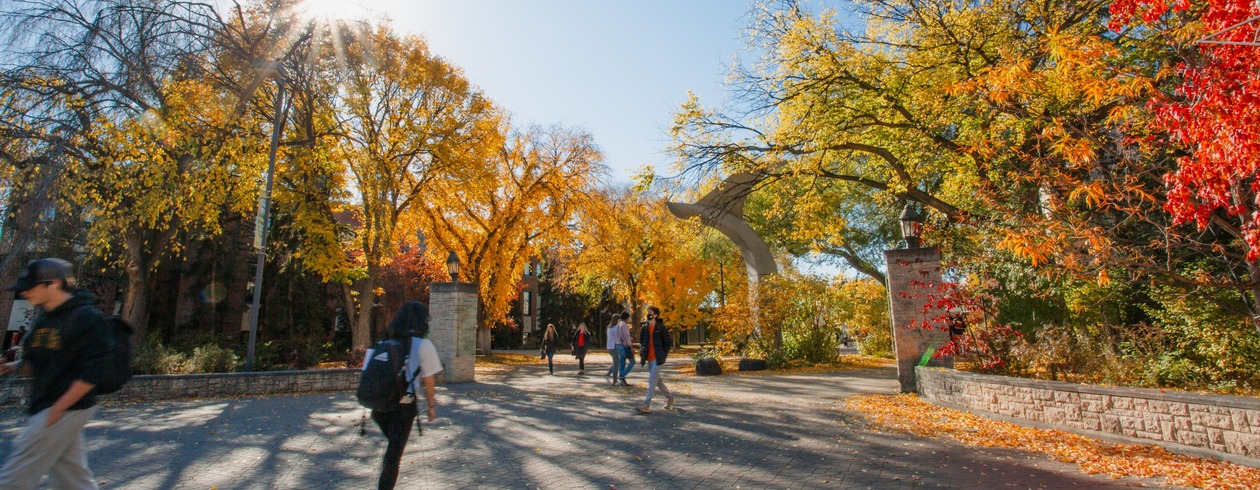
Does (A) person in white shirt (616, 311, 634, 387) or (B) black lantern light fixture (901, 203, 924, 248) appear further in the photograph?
(A) person in white shirt (616, 311, 634, 387)

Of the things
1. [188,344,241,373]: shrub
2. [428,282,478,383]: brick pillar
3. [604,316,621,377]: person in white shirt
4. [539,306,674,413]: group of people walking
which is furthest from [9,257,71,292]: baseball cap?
[428,282,478,383]: brick pillar

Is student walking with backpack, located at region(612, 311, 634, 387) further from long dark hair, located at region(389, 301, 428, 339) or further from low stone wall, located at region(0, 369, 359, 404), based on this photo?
long dark hair, located at region(389, 301, 428, 339)

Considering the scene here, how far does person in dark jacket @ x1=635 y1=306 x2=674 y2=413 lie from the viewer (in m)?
8.71

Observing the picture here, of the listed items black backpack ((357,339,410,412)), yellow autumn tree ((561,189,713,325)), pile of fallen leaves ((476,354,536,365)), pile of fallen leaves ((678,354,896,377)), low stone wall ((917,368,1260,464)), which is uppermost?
yellow autumn tree ((561,189,713,325))

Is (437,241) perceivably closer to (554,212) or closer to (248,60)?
(554,212)

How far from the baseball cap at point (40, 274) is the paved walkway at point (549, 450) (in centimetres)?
235

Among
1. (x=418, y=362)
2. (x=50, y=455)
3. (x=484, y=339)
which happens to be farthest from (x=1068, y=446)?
(x=484, y=339)

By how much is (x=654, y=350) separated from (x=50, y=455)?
6746 mm

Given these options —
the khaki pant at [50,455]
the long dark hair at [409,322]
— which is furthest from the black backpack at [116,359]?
the long dark hair at [409,322]

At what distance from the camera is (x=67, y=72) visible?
1106 cm

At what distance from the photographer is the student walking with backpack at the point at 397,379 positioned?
3.60 metres

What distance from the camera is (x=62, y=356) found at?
2.97m

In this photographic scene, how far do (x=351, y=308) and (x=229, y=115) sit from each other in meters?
6.59

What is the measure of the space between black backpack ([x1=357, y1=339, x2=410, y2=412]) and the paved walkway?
1.47m
